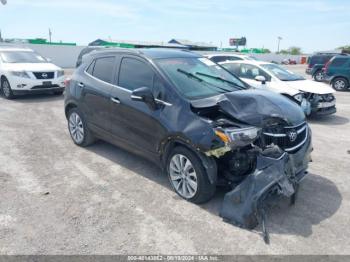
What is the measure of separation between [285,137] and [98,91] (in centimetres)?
308

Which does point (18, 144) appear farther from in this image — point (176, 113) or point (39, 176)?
point (176, 113)

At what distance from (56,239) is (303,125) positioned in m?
3.37

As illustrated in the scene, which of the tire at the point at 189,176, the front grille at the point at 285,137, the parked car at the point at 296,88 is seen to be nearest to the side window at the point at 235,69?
the parked car at the point at 296,88

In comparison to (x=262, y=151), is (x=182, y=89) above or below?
above

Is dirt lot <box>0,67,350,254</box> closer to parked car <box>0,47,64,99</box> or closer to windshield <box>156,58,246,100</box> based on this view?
windshield <box>156,58,246,100</box>

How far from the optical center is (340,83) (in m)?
15.7

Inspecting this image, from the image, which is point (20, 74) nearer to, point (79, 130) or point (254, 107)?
point (79, 130)

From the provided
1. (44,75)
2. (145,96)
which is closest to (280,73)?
(145,96)

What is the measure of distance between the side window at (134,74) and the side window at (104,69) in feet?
0.91

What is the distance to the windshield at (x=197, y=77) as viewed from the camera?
14.5 ft

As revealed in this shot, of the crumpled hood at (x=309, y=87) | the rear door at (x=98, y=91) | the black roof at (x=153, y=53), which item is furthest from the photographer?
the crumpled hood at (x=309, y=87)

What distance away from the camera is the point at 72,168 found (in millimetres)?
5363

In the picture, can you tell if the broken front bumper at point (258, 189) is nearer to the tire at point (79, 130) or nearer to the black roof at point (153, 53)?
the black roof at point (153, 53)

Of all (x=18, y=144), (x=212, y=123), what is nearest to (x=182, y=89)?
(x=212, y=123)
